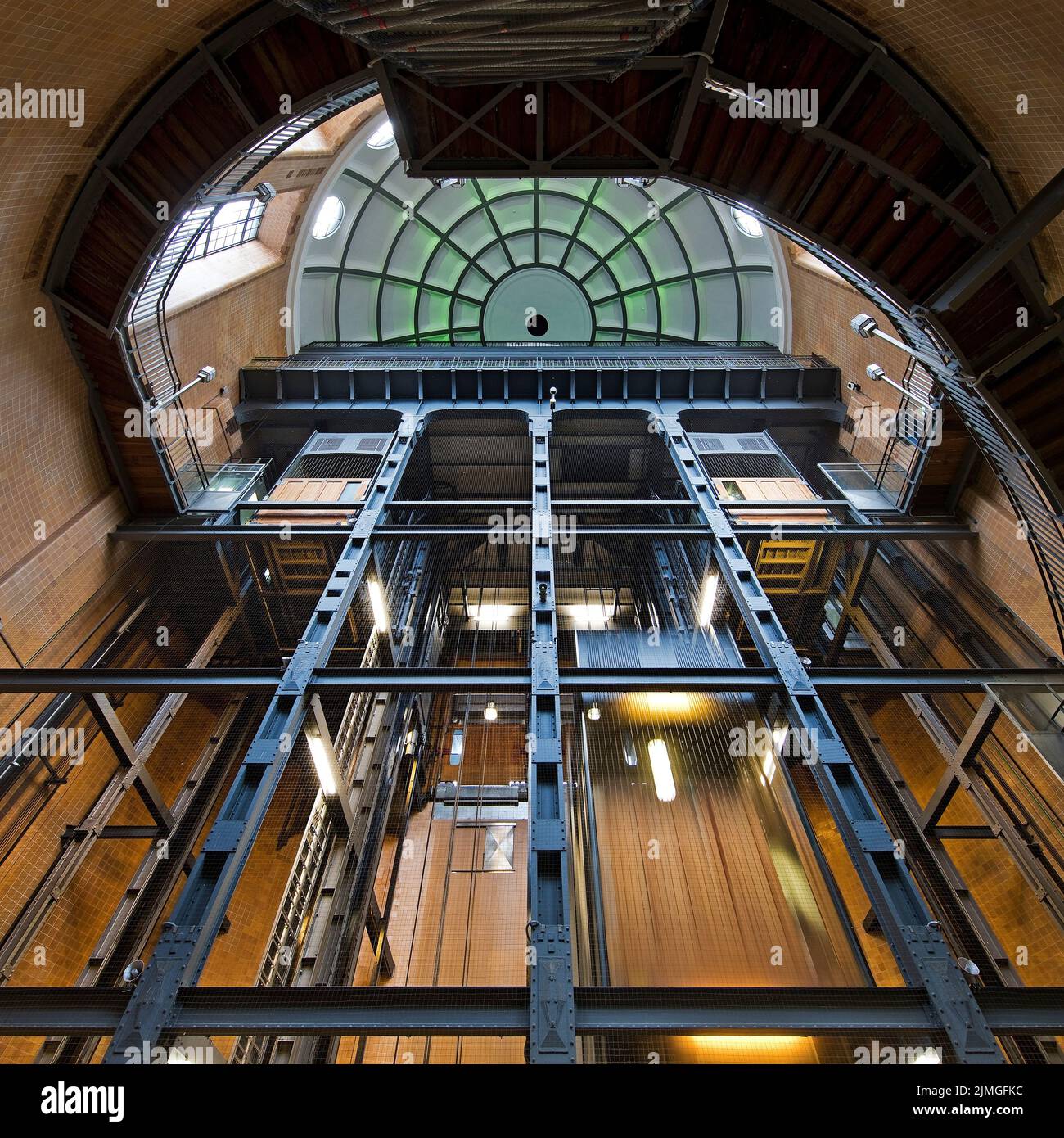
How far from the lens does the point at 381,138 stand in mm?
19422

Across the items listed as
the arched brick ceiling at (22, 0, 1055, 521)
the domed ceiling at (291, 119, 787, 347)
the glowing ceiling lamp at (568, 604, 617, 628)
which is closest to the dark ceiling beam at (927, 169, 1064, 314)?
the arched brick ceiling at (22, 0, 1055, 521)

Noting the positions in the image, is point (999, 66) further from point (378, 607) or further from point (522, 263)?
point (522, 263)

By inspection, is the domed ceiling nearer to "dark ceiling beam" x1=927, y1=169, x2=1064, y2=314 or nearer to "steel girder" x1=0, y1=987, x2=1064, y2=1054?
"dark ceiling beam" x1=927, y1=169, x2=1064, y2=314

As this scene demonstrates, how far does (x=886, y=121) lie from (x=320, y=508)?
39.3ft

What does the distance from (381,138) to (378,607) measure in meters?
15.1

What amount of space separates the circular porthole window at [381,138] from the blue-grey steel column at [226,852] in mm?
15171

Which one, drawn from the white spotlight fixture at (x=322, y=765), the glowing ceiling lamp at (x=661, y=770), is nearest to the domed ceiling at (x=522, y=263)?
the glowing ceiling lamp at (x=661, y=770)

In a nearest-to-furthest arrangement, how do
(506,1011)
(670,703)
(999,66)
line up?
(506,1011), (999,66), (670,703)

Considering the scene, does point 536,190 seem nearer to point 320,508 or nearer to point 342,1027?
point 320,508

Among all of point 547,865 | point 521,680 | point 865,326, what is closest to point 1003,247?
point 865,326

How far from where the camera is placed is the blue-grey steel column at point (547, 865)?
561 cm

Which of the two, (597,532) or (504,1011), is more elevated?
(597,532)

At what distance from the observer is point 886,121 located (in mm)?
9055
